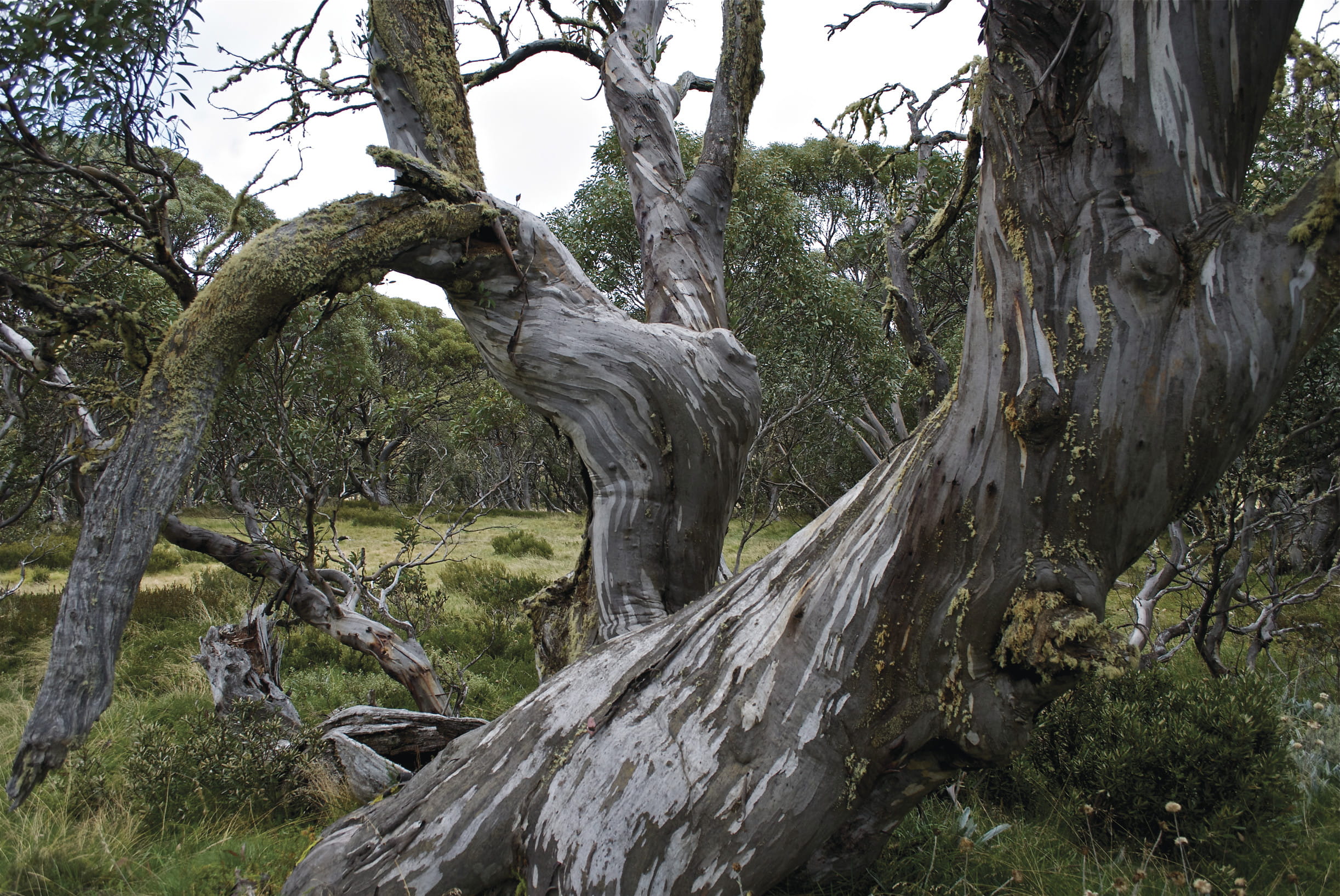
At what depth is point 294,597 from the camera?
4.23 metres

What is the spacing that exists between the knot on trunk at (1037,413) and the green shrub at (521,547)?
470 inches

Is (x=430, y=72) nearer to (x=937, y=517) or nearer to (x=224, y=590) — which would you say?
(x=937, y=517)

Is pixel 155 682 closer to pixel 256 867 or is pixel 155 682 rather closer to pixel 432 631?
pixel 432 631

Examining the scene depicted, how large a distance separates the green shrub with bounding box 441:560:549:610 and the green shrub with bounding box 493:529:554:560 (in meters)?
1.86

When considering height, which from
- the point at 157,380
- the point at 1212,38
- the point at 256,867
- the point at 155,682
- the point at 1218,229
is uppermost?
the point at 157,380

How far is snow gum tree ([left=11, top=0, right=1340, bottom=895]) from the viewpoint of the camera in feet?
5.90

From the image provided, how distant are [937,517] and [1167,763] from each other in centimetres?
217

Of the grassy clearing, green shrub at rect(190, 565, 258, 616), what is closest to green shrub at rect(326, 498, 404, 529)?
green shrub at rect(190, 565, 258, 616)

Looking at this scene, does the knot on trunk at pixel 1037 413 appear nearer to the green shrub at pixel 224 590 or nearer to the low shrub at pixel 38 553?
the green shrub at pixel 224 590

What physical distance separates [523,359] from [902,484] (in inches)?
70.4

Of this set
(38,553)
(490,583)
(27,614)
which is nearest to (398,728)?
(490,583)

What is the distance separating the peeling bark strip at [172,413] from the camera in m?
2.02

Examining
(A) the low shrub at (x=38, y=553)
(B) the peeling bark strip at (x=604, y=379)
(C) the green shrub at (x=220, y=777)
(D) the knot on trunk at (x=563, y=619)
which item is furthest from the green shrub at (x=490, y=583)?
(A) the low shrub at (x=38, y=553)

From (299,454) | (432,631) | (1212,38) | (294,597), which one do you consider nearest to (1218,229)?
(1212,38)
